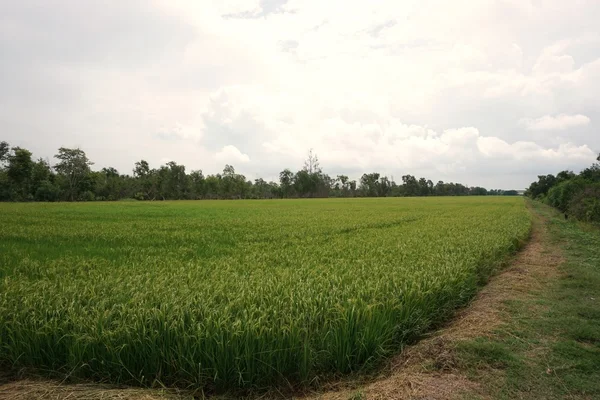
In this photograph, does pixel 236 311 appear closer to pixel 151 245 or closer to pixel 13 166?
pixel 151 245

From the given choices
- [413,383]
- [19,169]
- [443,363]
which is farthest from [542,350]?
[19,169]

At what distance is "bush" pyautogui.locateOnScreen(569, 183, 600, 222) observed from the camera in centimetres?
2234

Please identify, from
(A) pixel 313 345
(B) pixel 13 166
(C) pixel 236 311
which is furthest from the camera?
(B) pixel 13 166

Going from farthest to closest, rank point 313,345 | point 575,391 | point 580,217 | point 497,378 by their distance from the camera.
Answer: point 580,217
point 313,345
point 497,378
point 575,391

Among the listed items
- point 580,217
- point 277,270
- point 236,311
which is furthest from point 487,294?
point 580,217

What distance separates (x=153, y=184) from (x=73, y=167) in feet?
80.7

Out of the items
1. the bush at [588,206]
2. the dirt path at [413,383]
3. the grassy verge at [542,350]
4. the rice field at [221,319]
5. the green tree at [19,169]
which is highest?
the green tree at [19,169]

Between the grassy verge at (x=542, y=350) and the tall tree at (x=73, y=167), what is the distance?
372 ft

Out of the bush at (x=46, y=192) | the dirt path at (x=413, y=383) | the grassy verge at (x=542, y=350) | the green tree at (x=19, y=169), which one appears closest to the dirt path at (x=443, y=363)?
the dirt path at (x=413, y=383)

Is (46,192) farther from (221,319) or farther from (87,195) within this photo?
(221,319)

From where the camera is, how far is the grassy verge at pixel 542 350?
3.52 m

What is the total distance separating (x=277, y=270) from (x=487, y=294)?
458 centimetres

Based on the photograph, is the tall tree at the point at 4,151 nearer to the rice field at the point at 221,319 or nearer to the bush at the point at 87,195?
the bush at the point at 87,195

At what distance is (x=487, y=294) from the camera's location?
697 cm
